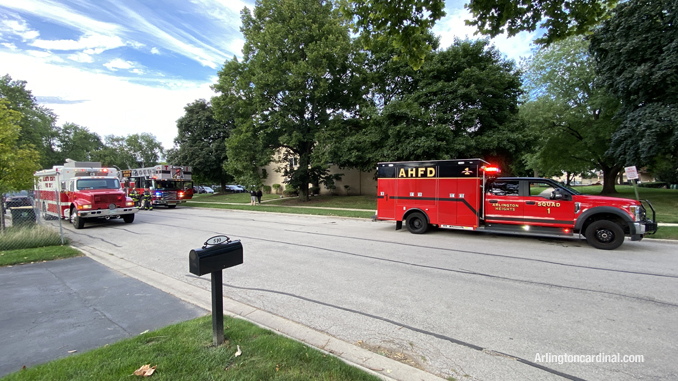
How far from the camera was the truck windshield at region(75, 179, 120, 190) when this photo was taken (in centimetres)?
1416

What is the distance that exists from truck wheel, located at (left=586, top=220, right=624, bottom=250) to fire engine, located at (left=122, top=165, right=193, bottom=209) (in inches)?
1041

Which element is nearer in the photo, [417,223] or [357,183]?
[417,223]

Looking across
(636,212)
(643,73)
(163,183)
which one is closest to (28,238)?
(636,212)

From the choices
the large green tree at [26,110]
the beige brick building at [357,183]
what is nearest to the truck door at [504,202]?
the beige brick building at [357,183]

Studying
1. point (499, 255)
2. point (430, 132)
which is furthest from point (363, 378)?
point (430, 132)

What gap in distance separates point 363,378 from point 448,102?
18.8m

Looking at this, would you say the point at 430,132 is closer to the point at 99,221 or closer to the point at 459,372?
the point at 459,372

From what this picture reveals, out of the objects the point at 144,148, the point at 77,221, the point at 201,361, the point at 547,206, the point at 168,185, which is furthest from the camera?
the point at 144,148

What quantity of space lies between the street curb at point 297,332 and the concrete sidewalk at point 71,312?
22cm

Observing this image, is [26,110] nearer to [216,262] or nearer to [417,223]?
[417,223]

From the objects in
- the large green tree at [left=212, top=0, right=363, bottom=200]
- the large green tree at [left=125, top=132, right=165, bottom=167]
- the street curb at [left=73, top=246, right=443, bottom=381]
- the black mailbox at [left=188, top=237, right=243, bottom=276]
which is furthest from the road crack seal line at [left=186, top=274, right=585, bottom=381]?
the large green tree at [left=125, top=132, right=165, bottom=167]

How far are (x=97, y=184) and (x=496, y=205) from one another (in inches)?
659

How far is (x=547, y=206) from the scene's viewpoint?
9289 mm

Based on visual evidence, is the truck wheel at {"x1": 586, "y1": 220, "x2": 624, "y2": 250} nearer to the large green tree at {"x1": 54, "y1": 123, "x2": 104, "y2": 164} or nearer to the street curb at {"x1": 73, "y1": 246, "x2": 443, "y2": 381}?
the street curb at {"x1": 73, "y1": 246, "x2": 443, "y2": 381}
